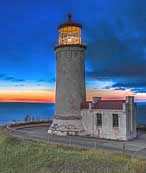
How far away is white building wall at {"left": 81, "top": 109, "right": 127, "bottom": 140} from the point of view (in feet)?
67.0

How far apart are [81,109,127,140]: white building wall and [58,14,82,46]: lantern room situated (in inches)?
224

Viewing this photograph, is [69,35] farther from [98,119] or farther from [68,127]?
[68,127]

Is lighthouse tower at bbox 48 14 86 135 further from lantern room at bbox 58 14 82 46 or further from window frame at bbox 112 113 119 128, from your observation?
window frame at bbox 112 113 119 128

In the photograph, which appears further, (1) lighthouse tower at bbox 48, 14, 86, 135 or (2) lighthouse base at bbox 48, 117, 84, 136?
(1) lighthouse tower at bbox 48, 14, 86, 135

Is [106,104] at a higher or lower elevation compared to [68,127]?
higher

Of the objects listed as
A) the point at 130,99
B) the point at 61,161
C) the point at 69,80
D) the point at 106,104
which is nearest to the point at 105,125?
the point at 106,104

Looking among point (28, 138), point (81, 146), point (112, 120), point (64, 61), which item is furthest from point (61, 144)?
point (64, 61)

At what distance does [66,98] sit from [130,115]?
526 cm

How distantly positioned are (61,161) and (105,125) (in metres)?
7.39

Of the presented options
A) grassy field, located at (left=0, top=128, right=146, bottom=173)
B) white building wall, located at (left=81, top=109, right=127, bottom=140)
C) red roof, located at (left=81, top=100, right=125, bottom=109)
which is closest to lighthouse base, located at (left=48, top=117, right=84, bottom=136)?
white building wall, located at (left=81, top=109, right=127, bottom=140)

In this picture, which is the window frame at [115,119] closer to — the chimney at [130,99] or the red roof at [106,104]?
the red roof at [106,104]

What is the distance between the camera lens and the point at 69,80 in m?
23.1

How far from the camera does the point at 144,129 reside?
25438mm

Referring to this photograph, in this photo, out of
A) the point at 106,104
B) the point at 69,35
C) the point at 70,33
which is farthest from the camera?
the point at 69,35
